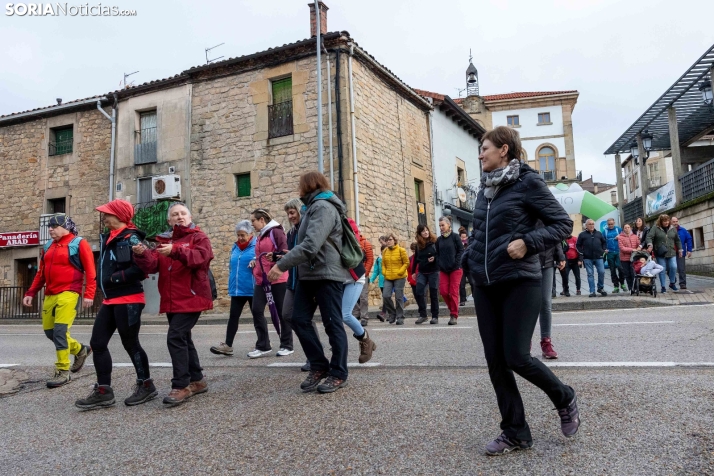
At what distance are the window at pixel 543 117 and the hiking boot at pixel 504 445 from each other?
46.7 m

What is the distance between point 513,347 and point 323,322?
6.55 ft

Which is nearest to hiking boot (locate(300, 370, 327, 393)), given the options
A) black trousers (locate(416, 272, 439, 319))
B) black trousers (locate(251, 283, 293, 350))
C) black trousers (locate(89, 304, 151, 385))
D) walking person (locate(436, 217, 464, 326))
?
black trousers (locate(89, 304, 151, 385))

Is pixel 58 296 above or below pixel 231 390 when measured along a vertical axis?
above

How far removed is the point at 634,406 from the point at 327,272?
92.0 inches

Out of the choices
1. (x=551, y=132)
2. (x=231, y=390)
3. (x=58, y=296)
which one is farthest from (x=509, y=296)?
(x=551, y=132)

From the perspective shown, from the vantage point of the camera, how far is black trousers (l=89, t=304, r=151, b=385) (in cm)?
445

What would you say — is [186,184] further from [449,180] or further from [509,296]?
[509,296]

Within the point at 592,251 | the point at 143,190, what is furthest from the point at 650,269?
the point at 143,190

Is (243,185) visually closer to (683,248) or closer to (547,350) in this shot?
(683,248)

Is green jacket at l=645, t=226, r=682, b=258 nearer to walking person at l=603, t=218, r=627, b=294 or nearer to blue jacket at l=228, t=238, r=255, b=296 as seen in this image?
walking person at l=603, t=218, r=627, b=294

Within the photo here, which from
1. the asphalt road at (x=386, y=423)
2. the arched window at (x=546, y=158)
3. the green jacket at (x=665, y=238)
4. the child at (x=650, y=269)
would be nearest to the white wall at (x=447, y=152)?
the green jacket at (x=665, y=238)

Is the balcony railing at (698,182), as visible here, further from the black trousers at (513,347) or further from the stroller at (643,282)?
the black trousers at (513,347)

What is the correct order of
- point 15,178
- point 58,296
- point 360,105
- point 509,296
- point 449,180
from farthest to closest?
point 449,180, point 15,178, point 360,105, point 58,296, point 509,296

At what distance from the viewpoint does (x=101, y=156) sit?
2056 centimetres
